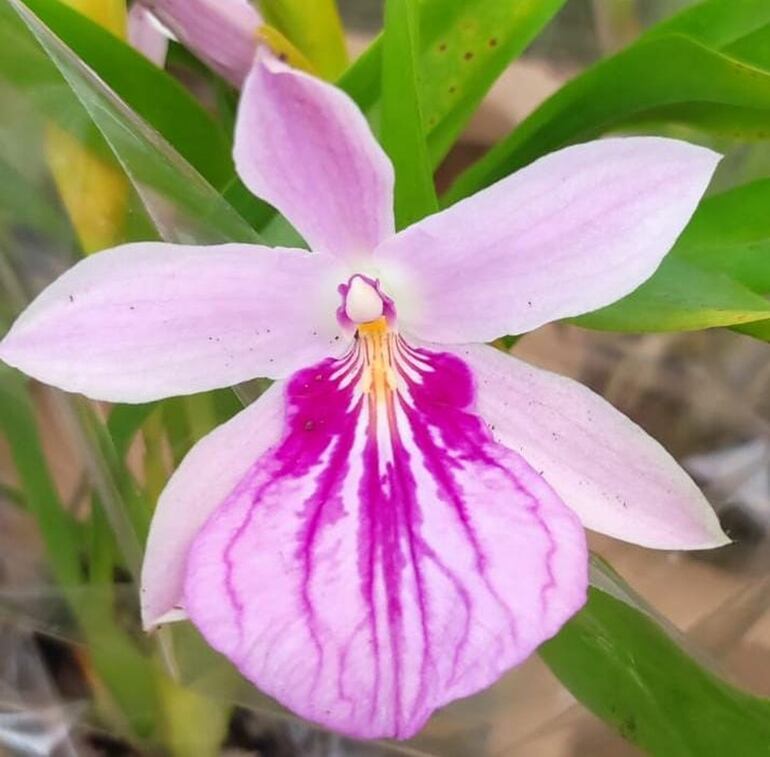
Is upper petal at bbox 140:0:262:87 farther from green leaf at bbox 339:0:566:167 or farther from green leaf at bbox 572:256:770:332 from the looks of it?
Answer: green leaf at bbox 572:256:770:332

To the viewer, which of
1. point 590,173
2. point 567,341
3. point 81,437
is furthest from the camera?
point 567,341

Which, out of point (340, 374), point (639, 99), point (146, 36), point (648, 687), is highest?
point (146, 36)

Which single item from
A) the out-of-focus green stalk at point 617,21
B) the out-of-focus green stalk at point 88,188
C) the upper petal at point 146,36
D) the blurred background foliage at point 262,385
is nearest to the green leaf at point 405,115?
the blurred background foliage at point 262,385

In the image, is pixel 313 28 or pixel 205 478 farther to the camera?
pixel 313 28

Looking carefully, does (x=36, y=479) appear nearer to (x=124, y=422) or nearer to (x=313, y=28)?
(x=124, y=422)

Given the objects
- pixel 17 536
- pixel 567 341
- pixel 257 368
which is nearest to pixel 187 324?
pixel 257 368

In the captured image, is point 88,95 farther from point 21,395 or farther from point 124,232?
point 21,395

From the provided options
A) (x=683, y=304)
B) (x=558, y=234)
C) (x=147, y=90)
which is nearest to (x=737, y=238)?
(x=683, y=304)

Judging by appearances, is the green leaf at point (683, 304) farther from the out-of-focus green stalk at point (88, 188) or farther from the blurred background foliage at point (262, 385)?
the out-of-focus green stalk at point (88, 188)
